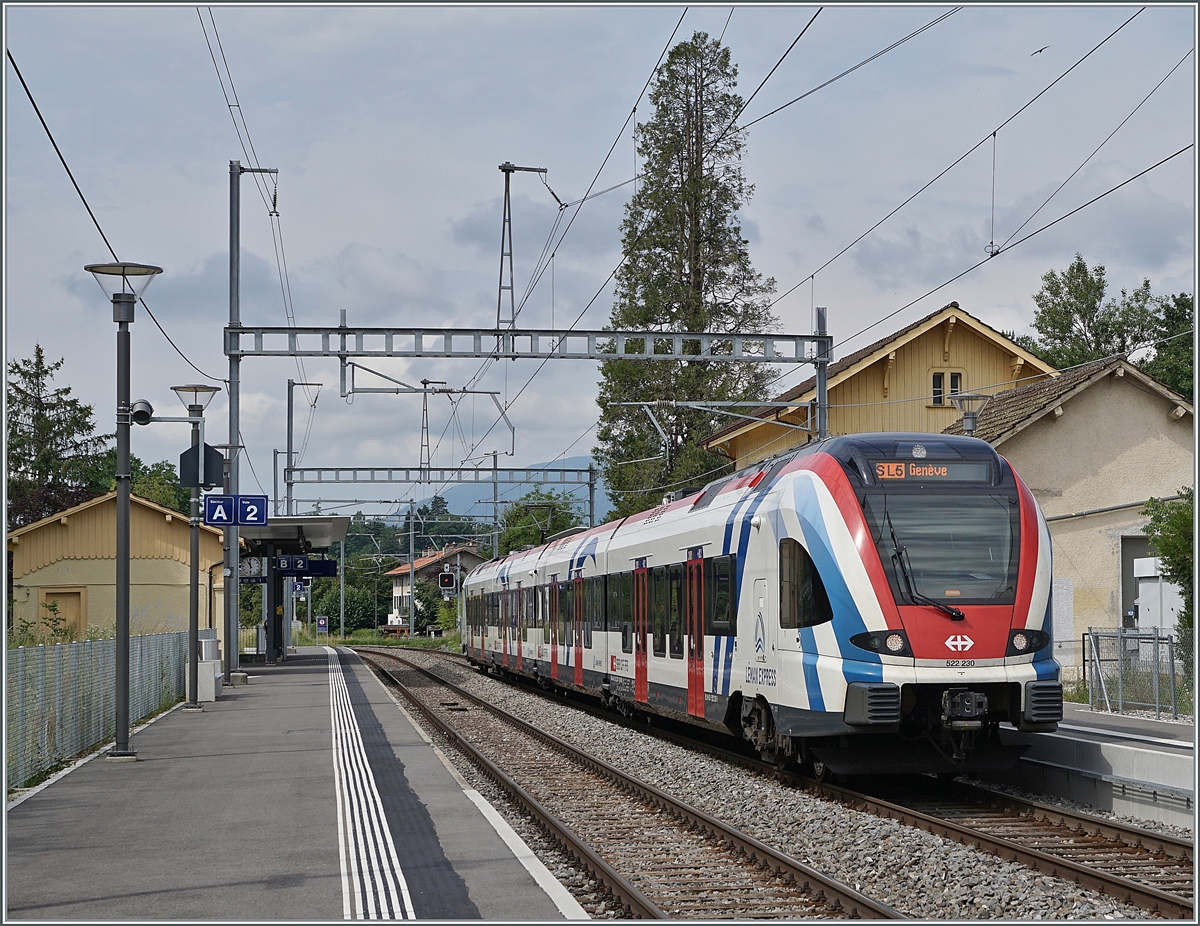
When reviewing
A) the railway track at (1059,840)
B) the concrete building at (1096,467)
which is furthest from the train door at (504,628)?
the railway track at (1059,840)

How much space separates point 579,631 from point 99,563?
865 inches

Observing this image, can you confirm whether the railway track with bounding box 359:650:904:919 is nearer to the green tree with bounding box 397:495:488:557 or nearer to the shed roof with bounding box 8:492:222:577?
the shed roof with bounding box 8:492:222:577

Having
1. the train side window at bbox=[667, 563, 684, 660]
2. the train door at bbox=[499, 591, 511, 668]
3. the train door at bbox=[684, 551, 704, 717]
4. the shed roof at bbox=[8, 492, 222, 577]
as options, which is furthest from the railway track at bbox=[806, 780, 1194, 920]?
the shed roof at bbox=[8, 492, 222, 577]

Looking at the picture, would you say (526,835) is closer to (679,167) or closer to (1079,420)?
(1079,420)

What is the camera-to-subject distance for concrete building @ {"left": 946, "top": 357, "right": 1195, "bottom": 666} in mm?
27312

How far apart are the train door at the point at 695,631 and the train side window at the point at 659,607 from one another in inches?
47.0

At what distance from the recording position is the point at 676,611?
17734 mm

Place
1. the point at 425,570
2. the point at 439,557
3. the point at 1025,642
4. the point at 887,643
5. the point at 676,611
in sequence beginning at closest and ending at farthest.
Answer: the point at 887,643 → the point at 1025,642 → the point at 676,611 → the point at 439,557 → the point at 425,570

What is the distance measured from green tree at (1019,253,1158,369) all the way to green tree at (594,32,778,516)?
16.9 meters

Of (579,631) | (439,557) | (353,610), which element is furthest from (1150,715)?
(439,557)

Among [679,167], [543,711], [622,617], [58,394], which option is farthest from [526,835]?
[58,394]

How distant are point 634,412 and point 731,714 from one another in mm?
34541

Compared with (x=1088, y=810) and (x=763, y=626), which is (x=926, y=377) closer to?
(x=763, y=626)

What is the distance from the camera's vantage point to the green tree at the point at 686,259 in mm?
47531
